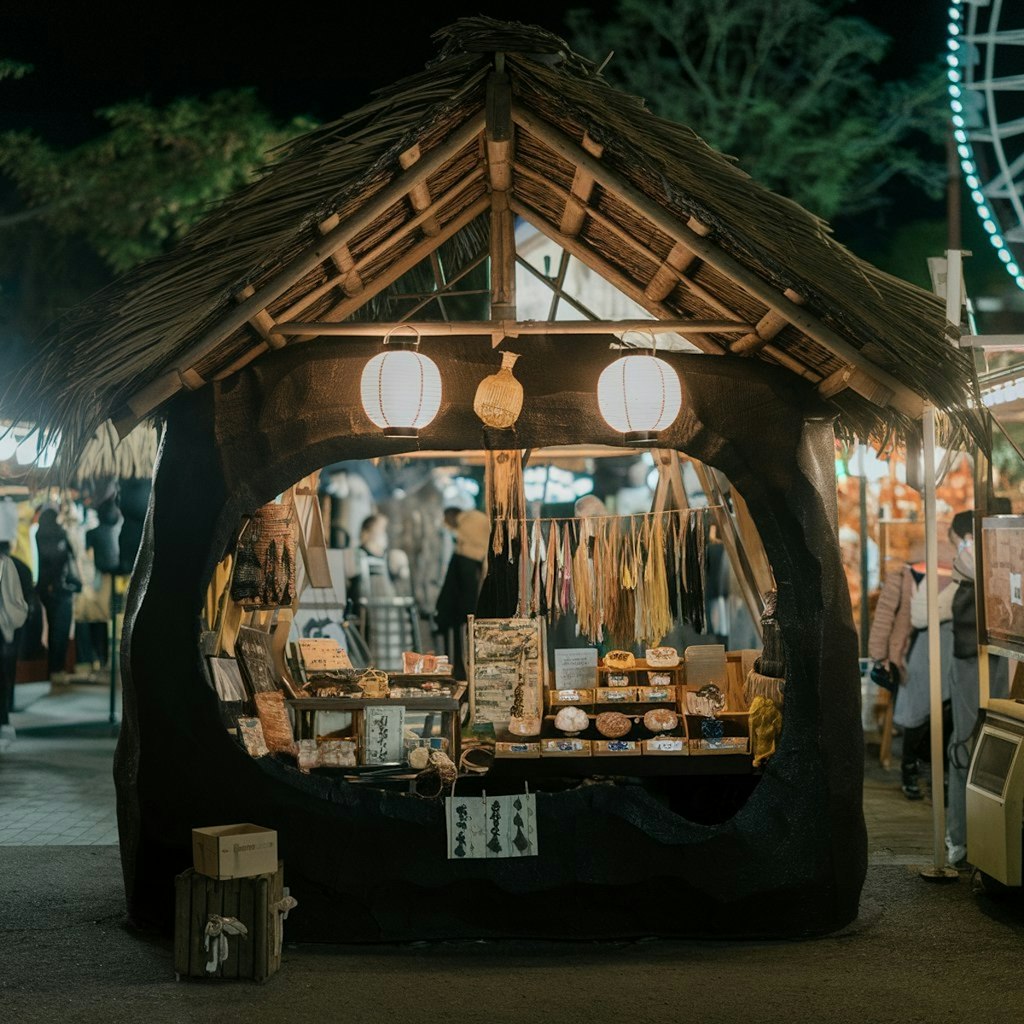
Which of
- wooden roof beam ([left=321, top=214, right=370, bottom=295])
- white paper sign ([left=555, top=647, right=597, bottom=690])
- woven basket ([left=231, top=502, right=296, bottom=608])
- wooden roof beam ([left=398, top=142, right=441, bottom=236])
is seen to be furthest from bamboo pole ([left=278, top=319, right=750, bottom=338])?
white paper sign ([left=555, top=647, right=597, bottom=690])

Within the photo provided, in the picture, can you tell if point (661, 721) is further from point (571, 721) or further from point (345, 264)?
point (345, 264)

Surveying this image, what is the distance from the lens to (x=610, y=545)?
32.3 feet

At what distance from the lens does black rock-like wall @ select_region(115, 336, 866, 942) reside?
7.36m

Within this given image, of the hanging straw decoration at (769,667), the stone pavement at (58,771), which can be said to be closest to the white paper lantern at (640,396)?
the hanging straw decoration at (769,667)

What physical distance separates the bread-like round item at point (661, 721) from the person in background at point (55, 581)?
33.4ft

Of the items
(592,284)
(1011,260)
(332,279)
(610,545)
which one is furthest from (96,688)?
(1011,260)

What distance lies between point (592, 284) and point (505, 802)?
24.8 feet

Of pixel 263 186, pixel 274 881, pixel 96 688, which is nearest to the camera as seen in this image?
pixel 274 881

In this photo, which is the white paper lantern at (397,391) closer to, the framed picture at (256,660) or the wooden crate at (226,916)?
the framed picture at (256,660)

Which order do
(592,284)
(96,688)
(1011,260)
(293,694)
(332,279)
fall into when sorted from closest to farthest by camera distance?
1. (332,279)
2. (1011,260)
3. (293,694)
4. (592,284)
5. (96,688)

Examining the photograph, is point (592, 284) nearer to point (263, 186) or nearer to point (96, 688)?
point (263, 186)

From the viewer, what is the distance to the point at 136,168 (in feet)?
70.6

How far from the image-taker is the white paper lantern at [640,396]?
24.2ft

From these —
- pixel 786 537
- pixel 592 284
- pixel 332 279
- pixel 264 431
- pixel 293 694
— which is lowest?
pixel 293 694
